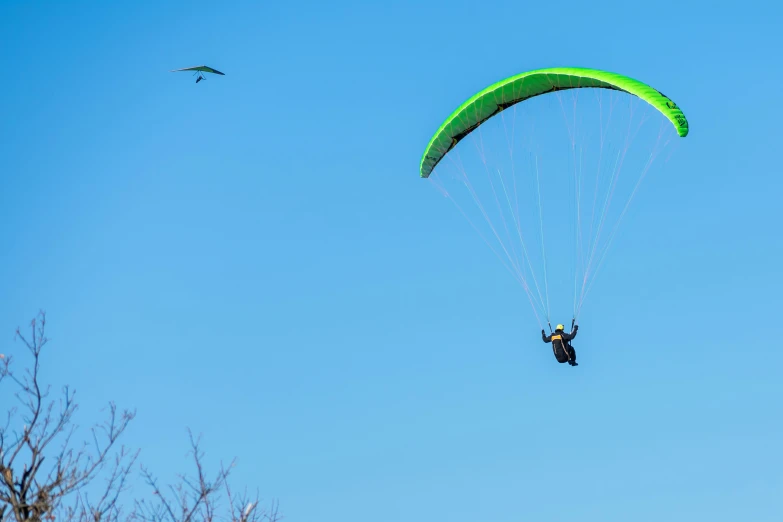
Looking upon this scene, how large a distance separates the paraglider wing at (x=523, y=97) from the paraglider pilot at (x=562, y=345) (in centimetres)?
495

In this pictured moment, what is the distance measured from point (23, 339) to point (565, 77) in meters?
15.1

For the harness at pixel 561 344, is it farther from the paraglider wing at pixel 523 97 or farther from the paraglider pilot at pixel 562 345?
the paraglider wing at pixel 523 97

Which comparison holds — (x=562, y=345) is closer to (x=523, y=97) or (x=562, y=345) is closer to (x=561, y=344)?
(x=561, y=344)

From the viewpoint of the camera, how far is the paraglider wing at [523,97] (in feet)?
81.5

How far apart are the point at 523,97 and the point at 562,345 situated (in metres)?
6.50

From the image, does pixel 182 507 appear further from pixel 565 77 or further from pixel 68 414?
pixel 565 77

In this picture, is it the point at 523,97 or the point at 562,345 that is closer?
the point at 562,345

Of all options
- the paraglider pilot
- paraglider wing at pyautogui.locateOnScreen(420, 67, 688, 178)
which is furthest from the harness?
paraglider wing at pyautogui.locateOnScreen(420, 67, 688, 178)

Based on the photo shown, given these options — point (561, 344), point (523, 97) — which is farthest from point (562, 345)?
point (523, 97)

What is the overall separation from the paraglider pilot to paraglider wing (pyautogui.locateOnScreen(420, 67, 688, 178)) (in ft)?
16.2

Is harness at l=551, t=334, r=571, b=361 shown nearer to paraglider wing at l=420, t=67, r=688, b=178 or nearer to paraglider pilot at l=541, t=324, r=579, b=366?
paraglider pilot at l=541, t=324, r=579, b=366

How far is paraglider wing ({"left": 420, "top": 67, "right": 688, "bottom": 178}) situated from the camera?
2484 centimetres

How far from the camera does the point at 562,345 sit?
25.1 metres

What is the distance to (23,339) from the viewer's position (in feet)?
50.9
